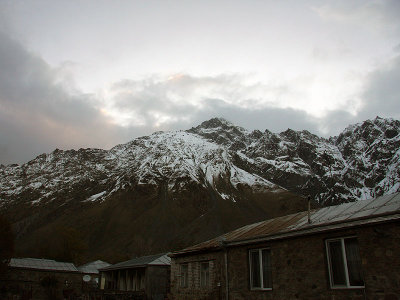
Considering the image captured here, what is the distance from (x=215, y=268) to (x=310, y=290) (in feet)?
19.4

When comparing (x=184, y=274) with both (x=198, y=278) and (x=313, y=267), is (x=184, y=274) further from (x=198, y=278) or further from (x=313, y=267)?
(x=313, y=267)

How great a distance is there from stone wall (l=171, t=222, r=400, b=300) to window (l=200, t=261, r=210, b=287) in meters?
0.52

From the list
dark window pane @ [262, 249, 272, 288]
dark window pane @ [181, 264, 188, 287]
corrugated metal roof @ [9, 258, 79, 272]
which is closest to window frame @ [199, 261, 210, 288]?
dark window pane @ [181, 264, 188, 287]

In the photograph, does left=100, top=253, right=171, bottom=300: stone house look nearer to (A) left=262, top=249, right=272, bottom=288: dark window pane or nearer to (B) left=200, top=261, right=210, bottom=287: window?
(B) left=200, top=261, right=210, bottom=287: window

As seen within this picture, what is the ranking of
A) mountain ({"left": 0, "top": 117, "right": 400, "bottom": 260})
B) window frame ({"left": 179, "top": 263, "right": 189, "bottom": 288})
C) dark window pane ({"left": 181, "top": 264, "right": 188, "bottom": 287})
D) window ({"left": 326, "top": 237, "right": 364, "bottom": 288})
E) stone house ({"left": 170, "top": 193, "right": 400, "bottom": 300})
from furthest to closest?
mountain ({"left": 0, "top": 117, "right": 400, "bottom": 260}) < dark window pane ({"left": 181, "top": 264, "right": 188, "bottom": 287}) < window frame ({"left": 179, "top": 263, "right": 189, "bottom": 288}) < window ({"left": 326, "top": 237, "right": 364, "bottom": 288}) < stone house ({"left": 170, "top": 193, "right": 400, "bottom": 300})

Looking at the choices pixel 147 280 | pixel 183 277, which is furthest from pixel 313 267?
pixel 147 280

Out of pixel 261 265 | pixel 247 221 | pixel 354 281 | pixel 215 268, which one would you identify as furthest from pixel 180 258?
pixel 247 221

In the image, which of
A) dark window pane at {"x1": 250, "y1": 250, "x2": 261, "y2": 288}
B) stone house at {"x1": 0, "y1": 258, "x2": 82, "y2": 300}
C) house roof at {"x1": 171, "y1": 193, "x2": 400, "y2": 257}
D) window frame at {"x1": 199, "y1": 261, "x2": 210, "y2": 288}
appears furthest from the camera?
stone house at {"x1": 0, "y1": 258, "x2": 82, "y2": 300}

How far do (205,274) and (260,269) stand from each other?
432 cm

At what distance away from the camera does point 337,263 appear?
12.7 metres

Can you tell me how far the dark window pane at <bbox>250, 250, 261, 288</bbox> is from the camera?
1566 centimetres

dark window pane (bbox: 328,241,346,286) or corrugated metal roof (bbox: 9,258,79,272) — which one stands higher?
corrugated metal roof (bbox: 9,258,79,272)

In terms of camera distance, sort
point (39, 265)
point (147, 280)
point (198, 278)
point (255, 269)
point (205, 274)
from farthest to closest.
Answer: point (39, 265)
point (147, 280)
point (198, 278)
point (205, 274)
point (255, 269)

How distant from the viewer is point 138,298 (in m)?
29.5
